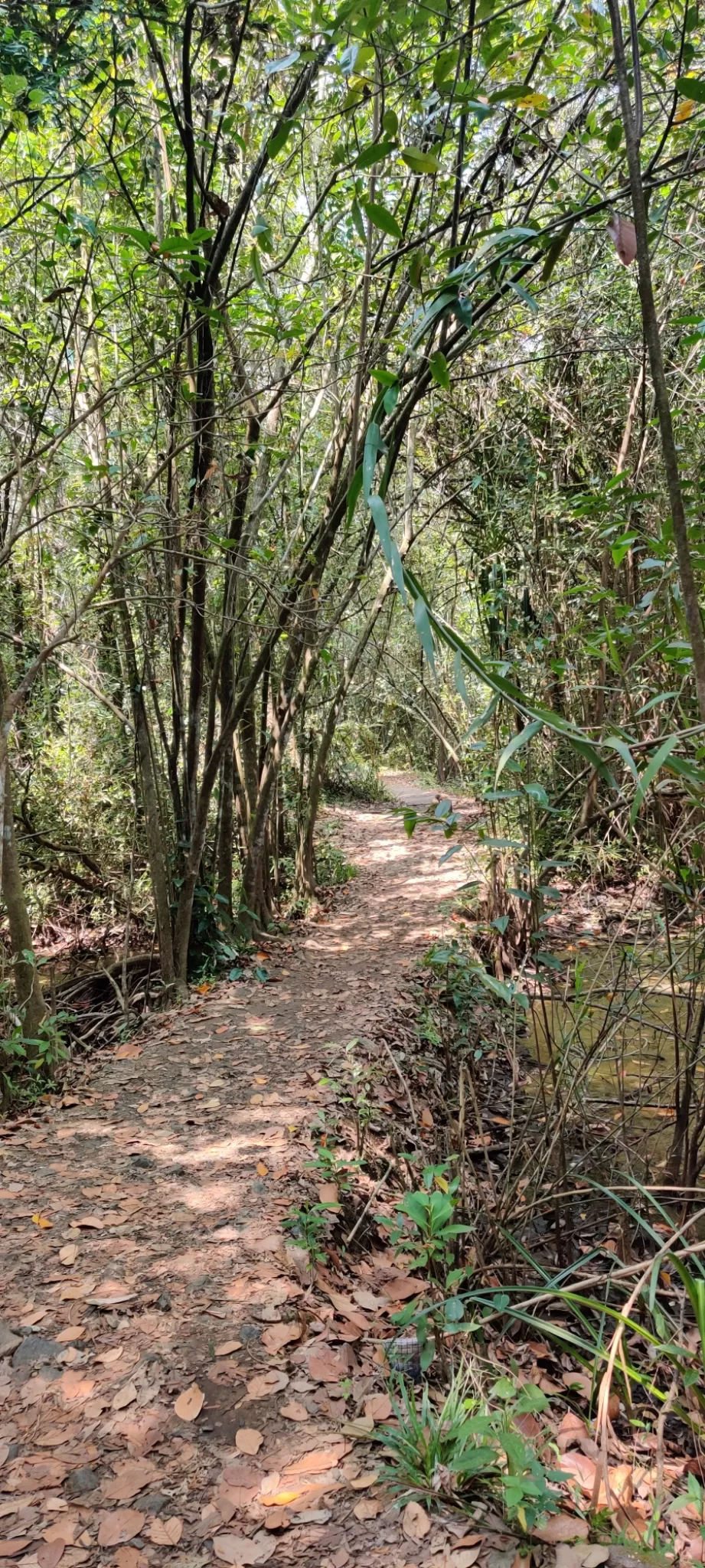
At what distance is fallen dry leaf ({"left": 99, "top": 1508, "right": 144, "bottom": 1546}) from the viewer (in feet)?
5.36

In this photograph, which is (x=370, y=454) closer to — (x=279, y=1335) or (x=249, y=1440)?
(x=249, y=1440)

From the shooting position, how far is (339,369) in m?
6.13

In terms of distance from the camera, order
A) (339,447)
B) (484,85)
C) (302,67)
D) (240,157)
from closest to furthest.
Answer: (484,85) → (302,67) → (240,157) → (339,447)

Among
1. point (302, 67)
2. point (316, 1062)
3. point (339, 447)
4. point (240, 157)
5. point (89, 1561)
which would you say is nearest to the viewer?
point (89, 1561)

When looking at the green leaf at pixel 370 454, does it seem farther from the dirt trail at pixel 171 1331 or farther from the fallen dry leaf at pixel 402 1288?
the fallen dry leaf at pixel 402 1288

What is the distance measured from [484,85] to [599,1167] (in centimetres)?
449

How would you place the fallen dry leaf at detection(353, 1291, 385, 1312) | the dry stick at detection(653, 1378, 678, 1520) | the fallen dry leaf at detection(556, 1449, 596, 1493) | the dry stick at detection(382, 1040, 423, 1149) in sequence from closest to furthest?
1. the dry stick at detection(653, 1378, 678, 1520)
2. the fallen dry leaf at detection(556, 1449, 596, 1493)
3. the fallen dry leaf at detection(353, 1291, 385, 1312)
4. the dry stick at detection(382, 1040, 423, 1149)

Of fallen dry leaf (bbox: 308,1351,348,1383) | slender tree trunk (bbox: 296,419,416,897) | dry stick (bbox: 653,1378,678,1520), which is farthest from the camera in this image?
slender tree trunk (bbox: 296,419,416,897)

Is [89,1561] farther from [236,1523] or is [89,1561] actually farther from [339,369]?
[339,369]

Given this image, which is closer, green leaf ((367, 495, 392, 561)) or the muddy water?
green leaf ((367, 495, 392, 561))

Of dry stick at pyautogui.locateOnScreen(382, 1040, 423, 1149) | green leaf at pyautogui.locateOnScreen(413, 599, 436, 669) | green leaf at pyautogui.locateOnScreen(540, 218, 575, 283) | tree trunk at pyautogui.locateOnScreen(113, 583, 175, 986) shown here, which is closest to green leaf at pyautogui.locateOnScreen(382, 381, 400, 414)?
green leaf at pyautogui.locateOnScreen(413, 599, 436, 669)

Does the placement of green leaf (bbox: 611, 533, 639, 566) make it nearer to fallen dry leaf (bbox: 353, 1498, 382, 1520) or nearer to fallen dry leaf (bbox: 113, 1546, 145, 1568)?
fallen dry leaf (bbox: 353, 1498, 382, 1520)

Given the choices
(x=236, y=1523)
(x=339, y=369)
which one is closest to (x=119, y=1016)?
(x=236, y=1523)

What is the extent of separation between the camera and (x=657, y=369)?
116cm
